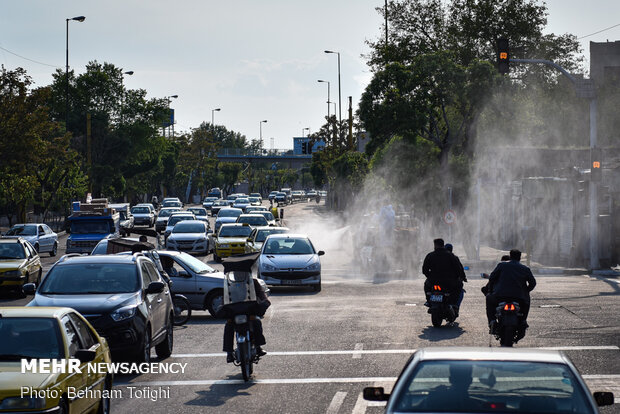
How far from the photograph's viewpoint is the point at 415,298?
24500 millimetres

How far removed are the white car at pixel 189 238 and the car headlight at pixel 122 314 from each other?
29.0 meters

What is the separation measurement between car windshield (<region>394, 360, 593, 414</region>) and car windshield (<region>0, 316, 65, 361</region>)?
3.88 m

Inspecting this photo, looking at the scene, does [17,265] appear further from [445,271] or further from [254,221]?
[254,221]

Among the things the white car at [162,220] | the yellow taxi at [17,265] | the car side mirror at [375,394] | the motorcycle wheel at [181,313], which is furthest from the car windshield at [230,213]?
the car side mirror at [375,394]

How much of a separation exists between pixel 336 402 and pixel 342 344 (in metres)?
5.11

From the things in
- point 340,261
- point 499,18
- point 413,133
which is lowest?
point 340,261

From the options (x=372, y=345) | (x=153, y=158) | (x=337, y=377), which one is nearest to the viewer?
(x=337, y=377)

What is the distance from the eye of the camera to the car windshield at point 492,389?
613 centimetres

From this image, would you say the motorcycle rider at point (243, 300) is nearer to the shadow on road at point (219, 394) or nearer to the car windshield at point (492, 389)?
the shadow on road at point (219, 394)

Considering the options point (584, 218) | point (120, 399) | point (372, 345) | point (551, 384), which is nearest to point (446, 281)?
point (372, 345)

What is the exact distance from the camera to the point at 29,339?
9.02m

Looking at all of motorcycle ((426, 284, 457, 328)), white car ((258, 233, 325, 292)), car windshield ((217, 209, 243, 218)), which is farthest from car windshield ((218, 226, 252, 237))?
Result: motorcycle ((426, 284, 457, 328))

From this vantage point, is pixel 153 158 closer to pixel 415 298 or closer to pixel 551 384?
pixel 415 298

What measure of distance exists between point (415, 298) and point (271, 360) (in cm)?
1030
